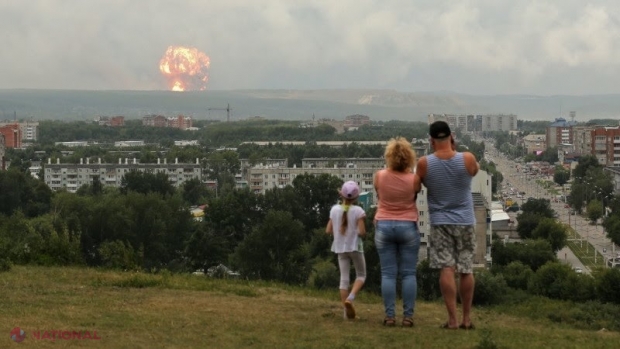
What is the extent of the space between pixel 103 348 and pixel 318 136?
129693 mm

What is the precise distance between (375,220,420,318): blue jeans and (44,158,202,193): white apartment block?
235 feet

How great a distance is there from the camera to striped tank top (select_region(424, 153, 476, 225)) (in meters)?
8.10

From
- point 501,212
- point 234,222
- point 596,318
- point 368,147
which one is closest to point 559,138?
point 368,147

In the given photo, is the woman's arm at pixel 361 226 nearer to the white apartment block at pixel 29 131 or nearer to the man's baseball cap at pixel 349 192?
the man's baseball cap at pixel 349 192

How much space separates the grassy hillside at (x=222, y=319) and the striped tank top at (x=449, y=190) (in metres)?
0.76

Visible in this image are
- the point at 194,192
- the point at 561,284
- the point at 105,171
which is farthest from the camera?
the point at 105,171

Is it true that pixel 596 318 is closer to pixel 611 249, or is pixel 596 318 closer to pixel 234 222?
pixel 234 222

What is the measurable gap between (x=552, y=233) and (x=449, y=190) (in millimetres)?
40477

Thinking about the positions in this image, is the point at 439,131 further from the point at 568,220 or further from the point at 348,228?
the point at 568,220

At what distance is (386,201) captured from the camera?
8.23 m

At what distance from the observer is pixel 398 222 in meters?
8.18

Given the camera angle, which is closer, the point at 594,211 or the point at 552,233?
the point at 552,233

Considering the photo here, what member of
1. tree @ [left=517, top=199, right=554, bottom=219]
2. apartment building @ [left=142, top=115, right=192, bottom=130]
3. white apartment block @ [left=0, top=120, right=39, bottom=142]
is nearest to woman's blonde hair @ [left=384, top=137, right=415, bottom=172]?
tree @ [left=517, top=199, right=554, bottom=219]

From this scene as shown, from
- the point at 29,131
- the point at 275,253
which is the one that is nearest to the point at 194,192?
the point at 275,253
